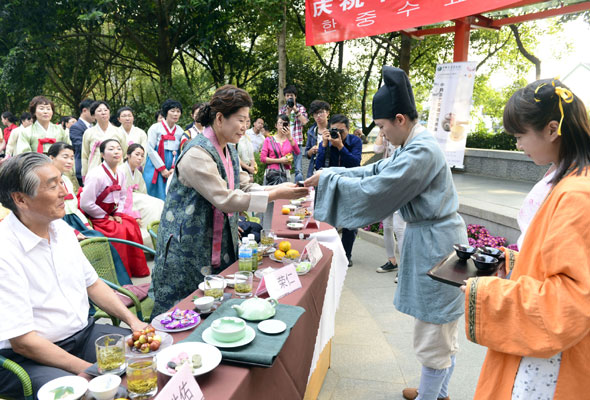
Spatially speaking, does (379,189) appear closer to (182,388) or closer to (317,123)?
(182,388)

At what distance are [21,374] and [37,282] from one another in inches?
15.1

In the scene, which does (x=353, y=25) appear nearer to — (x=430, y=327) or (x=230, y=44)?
(x=430, y=327)

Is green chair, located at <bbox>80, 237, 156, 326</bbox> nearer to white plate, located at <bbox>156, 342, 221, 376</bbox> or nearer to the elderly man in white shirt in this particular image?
the elderly man in white shirt

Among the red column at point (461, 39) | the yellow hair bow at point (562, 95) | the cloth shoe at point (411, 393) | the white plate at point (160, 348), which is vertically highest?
the red column at point (461, 39)

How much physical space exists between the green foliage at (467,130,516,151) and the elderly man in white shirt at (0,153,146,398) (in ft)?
37.0

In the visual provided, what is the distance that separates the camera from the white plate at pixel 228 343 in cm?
149

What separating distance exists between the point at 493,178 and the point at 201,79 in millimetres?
12447

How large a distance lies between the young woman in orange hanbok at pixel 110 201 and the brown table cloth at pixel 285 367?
103 inches

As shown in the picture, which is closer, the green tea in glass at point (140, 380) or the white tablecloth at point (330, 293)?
the green tea in glass at point (140, 380)

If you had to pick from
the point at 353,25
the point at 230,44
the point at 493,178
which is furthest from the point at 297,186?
the point at 230,44

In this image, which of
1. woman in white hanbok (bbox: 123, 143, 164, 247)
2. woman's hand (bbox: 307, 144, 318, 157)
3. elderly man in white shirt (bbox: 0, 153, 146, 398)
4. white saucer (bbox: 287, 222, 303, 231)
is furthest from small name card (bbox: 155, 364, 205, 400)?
woman's hand (bbox: 307, 144, 318, 157)

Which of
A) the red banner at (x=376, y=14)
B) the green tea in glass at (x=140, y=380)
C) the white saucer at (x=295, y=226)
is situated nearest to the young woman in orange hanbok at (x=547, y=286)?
the green tea in glass at (x=140, y=380)

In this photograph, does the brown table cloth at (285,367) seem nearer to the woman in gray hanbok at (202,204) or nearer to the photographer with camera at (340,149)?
the woman in gray hanbok at (202,204)

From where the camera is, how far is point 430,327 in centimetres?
223
